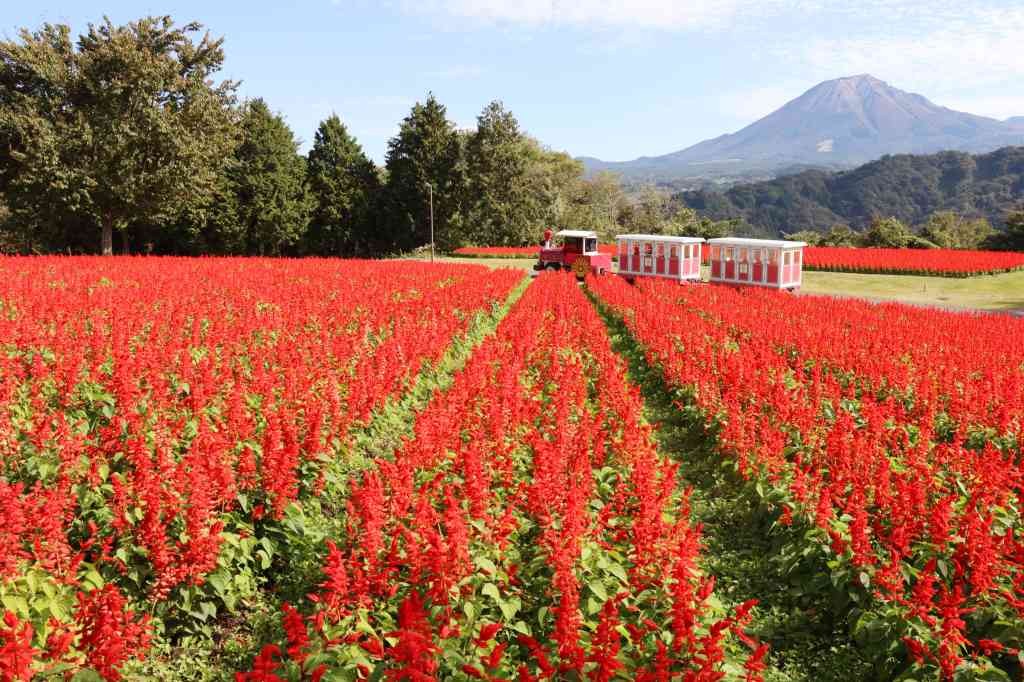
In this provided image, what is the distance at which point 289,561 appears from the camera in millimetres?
5867

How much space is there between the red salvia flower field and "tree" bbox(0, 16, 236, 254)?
31.7 m

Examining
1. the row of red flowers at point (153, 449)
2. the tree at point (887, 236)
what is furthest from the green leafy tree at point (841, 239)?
the row of red flowers at point (153, 449)

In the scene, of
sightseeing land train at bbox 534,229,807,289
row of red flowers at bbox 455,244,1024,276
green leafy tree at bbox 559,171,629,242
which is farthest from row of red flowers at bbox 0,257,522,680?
green leafy tree at bbox 559,171,629,242

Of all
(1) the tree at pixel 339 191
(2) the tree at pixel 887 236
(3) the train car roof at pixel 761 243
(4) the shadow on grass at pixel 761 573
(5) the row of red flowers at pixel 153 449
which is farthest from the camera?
(2) the tree at pixel 887 236

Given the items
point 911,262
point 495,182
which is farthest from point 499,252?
point 911,262

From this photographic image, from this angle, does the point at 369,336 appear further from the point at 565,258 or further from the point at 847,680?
the point at 565,258

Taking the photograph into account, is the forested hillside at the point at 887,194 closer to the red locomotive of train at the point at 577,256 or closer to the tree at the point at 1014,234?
the tree at the point at 1014,234

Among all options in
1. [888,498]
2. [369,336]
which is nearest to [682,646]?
[888,498]

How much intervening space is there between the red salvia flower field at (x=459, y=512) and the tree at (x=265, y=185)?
139 ft

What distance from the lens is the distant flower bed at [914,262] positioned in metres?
43.3

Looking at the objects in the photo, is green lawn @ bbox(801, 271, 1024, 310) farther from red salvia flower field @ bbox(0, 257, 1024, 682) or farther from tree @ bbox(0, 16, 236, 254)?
tree @ bbox(0, 16, 236, 254)

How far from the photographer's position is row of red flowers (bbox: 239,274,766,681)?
346 centimetres

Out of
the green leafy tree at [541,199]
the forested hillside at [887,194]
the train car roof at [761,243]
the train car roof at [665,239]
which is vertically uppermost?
the forested hillside at [887,194]

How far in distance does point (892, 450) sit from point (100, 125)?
4428cm
